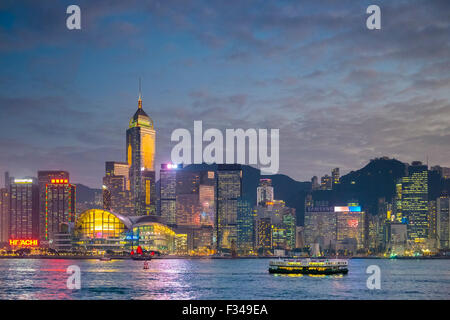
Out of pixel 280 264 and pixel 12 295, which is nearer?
pixel 12 295

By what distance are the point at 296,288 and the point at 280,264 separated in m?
47.2

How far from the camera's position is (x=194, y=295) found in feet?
266

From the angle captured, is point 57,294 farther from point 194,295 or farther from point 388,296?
point 388,296
